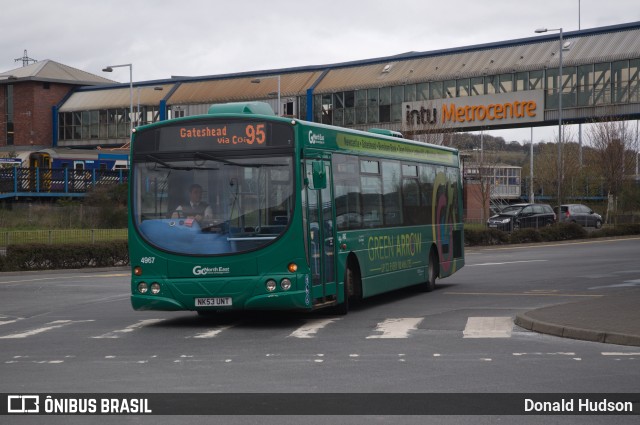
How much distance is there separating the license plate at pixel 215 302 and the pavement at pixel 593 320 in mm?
4295

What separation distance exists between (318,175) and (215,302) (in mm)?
2468

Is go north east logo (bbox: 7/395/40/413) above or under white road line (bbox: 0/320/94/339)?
above

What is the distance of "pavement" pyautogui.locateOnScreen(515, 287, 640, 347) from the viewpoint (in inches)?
517

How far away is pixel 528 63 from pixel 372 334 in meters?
45.1

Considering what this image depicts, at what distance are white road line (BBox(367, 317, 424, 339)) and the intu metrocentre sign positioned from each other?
41.8 metres

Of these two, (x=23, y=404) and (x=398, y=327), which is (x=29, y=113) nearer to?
(x=398, y=327)

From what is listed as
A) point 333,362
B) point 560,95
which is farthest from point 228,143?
point 560,95

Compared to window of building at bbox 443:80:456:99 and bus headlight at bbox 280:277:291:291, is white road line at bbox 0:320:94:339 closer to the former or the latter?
bus headlight at bbox 280:277:291:291

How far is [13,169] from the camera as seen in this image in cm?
5491

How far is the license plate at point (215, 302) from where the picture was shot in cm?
1530

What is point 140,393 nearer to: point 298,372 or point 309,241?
point 298,372

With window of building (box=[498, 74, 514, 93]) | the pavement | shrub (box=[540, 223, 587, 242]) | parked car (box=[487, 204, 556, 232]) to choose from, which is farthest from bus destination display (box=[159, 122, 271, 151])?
window of building (box=[498, 74, 514, 93])

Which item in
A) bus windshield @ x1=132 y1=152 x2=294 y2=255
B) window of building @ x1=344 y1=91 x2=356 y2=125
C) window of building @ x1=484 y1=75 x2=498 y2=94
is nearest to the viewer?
bus windshield @ x1=132 y1=152 x2=294 y2=255

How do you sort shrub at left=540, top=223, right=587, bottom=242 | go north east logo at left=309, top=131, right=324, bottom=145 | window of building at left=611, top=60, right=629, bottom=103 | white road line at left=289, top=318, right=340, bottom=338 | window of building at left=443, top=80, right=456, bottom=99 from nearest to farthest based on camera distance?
white road line at left=289, top=318, right=340, bottom=338 → go north east logo at left=309, top=131, right=324, bottom=145 → shrub at left=540, top=223, right=587, bottom=242 → window of building at left=611, top=60, right=629, bottom=103 → window of building at left=443, top=80, right=456, bottom=99
